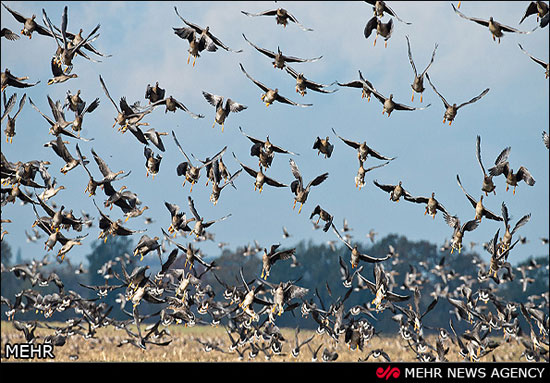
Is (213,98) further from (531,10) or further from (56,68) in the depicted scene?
(531,10)

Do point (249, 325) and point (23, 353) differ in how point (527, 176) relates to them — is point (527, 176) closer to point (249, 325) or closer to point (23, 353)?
point (249, 325)

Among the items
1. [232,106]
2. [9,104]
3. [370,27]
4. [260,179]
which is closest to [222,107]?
[232,106]

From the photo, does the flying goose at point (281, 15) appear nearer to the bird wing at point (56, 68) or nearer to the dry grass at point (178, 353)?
the bird wing at point (56, 68)

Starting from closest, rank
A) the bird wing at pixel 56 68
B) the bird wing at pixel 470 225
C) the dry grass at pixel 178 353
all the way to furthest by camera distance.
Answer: the bird wing at pixel 470 225
the bird wing at pixel 56 68
the dry grass at pixel 178 353

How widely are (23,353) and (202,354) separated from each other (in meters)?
8.73

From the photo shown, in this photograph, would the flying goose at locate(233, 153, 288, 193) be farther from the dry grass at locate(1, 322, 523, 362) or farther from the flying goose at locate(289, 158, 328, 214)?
the dry grass at locate(1, 322, 523, 362)

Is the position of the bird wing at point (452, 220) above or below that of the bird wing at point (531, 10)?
below

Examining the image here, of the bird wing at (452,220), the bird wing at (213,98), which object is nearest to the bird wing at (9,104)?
the bird wing at (213,98)

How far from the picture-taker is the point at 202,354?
26109mm
